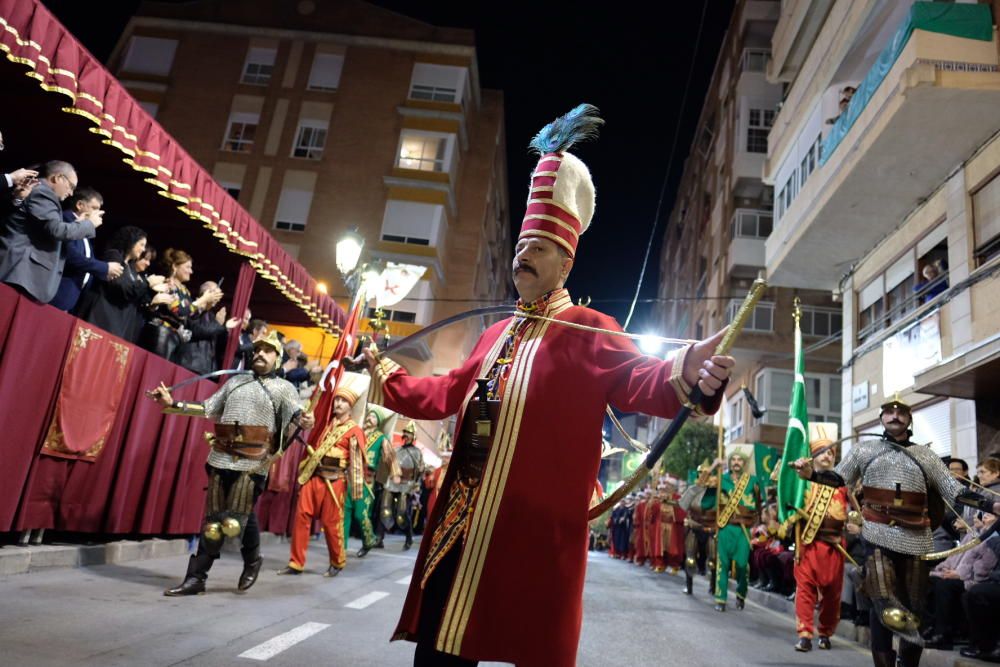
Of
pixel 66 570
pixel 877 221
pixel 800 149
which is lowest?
pixel 66 570

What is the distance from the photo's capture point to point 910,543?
589 centimetres

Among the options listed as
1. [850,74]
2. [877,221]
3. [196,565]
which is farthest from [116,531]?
[850,74]

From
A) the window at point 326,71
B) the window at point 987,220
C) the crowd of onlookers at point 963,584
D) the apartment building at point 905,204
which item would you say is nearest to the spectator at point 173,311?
the crowd of onlookers at point 963,584

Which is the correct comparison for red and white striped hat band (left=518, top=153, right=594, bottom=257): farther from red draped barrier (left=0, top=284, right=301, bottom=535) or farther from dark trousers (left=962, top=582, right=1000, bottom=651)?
dark trousers (left=962, top=582, right=1000, bottom=651)

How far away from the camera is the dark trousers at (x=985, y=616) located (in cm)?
720

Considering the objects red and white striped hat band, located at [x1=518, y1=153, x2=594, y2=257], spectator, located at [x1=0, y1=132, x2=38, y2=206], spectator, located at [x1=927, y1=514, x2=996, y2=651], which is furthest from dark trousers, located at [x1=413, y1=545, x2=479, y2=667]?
spectator, located at [x1=927, y1=514, x2=996, y2=651]

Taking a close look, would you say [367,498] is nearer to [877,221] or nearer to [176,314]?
[176,314]

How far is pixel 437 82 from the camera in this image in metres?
36.6

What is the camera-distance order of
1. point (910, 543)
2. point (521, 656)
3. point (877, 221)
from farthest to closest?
point (877, 221) < point (910, 543) < point (521, 656)

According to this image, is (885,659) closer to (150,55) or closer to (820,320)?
(820,320)

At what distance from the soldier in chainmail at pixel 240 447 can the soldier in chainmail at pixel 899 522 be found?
15.4 feet

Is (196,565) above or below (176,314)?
below

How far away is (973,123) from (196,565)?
44.8 feet

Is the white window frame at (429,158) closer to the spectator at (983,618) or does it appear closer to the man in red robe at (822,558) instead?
the man in red robe at (822,558)
